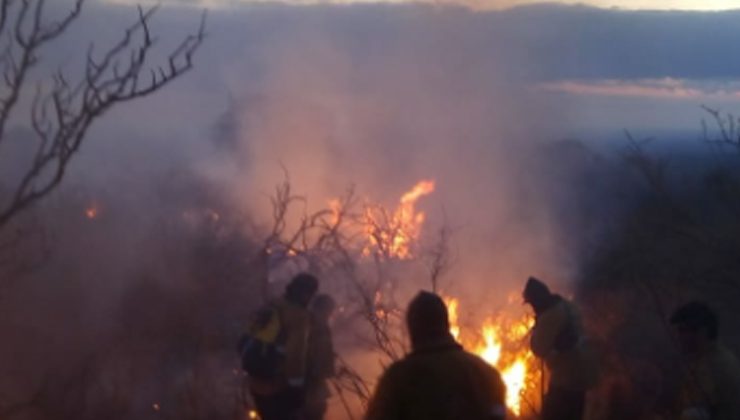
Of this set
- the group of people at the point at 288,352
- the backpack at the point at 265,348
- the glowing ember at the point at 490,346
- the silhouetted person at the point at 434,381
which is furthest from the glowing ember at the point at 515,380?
the silhouetted person at the point at 434,381

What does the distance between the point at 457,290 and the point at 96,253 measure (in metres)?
8.09

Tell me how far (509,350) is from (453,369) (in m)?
6.84

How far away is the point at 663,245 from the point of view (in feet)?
42.5

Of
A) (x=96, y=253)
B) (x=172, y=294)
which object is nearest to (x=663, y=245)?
(x=172, y=294)

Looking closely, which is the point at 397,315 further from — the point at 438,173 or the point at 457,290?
the point at 438,173

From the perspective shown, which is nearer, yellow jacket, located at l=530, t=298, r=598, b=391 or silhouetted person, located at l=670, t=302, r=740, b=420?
silhouetted person, located at l=670, t=302, r=740, b=420

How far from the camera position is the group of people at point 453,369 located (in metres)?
4.05

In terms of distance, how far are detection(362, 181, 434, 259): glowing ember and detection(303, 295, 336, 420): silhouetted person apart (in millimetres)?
2311

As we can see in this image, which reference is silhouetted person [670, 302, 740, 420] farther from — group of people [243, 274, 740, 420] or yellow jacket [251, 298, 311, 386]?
yellow jacket [251, 298, 311, 386]

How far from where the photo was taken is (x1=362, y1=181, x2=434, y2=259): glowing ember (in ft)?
42.2

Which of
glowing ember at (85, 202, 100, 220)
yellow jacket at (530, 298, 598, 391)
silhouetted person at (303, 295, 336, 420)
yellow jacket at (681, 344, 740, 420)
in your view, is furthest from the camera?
glowing ember at (85, 202, 100, 220)

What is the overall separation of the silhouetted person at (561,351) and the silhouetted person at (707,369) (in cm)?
211

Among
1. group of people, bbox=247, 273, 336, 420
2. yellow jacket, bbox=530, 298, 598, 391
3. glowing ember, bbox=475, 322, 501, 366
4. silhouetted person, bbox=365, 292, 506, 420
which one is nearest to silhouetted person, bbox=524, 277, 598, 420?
yellow jacket, bbox=530, 298, 598, 391

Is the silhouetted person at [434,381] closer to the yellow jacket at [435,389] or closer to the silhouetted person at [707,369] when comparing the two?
the yellow jacket at [435,389]
